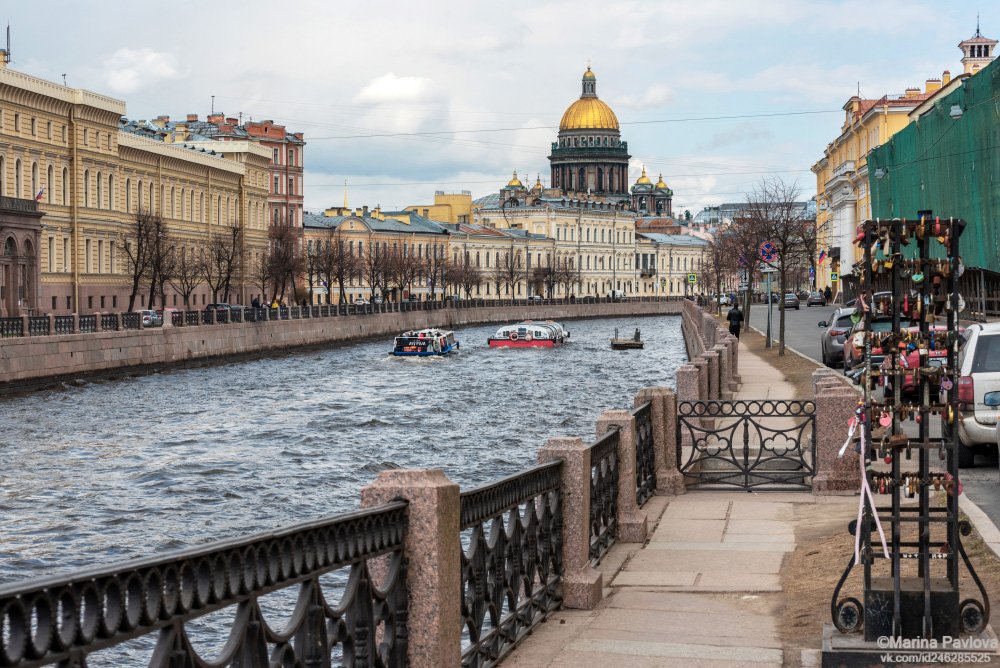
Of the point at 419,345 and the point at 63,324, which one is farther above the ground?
the point at 63,324

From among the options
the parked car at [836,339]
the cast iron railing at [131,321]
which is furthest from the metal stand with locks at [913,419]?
the cast iron railing at [131,321]

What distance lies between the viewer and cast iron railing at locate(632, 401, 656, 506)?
13.0 metres

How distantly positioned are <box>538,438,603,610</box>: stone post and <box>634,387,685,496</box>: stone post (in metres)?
4.85

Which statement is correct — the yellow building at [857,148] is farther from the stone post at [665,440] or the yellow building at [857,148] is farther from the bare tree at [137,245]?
the stone post at [665,440]

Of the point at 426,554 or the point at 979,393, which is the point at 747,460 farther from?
the point at 426,554

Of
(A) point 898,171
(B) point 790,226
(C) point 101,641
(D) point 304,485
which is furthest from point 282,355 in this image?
(C) point 101,641

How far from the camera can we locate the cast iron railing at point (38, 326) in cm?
4375

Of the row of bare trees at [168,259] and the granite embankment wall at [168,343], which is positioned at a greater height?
the row of bare trees at [168,259]

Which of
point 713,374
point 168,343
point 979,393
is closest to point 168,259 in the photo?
point 168,343

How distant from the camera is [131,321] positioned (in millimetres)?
53000

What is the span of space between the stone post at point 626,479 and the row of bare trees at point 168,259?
5764 centimetres

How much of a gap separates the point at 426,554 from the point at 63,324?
42.5 m

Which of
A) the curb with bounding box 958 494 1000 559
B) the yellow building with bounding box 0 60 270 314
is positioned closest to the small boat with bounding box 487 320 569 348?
the yellow building with bounding box 0 60 270 314

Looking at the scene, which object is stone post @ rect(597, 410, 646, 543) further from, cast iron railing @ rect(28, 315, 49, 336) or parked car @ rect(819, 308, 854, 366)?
cast iron railing @ rect(28, 315, 49, 336)
